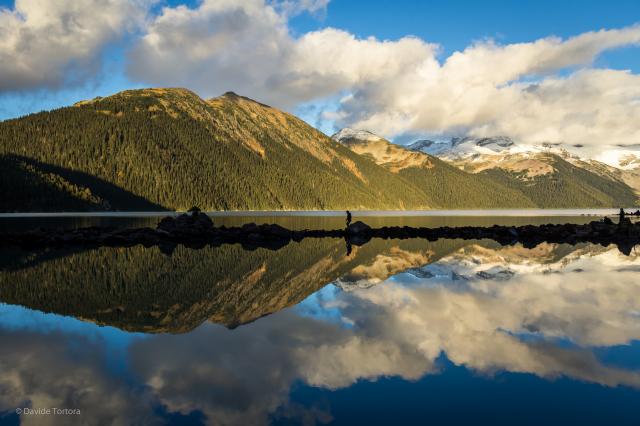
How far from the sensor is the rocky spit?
169 ft

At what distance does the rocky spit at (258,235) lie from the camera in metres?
51.6

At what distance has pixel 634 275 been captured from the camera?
29.7 metres

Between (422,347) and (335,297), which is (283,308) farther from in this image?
(422,347)

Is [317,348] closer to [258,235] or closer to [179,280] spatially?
[179,280]

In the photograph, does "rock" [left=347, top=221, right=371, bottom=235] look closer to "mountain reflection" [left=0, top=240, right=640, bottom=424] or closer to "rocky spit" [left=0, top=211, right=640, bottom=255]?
"rocky spit" [left=0, top=211, right=640, bottom=255]

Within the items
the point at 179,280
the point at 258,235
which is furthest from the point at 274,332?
the point at 258,235

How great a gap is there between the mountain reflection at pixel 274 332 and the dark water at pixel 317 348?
0.06 m

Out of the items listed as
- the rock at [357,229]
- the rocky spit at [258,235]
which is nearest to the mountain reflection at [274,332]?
the rocky spit at [258,235]

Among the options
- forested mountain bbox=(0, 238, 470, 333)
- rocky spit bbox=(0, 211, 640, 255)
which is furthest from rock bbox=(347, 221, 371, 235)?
forested mountain bbox=(0, 238, 470, 333)

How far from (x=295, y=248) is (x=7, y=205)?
564ft

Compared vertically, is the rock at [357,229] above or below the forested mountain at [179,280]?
above

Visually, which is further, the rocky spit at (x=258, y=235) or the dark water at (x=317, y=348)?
the rocky spit at (x=258, y=235)

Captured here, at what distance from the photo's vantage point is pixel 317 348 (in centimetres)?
1414

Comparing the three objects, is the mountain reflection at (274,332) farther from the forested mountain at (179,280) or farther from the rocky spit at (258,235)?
the rocky spit at (258,235)
